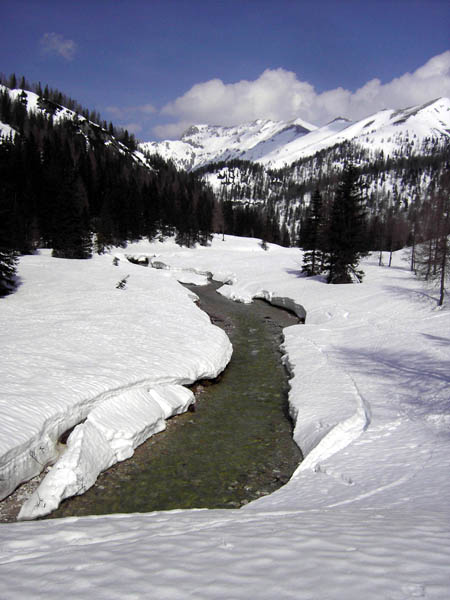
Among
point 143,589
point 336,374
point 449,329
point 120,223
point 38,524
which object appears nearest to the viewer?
point 143,589

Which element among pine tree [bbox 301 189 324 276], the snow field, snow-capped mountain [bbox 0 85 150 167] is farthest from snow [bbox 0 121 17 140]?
pine tree [bbox 301 189 324 276]

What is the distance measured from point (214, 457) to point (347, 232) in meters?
28.7

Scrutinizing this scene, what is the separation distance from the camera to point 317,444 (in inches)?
383

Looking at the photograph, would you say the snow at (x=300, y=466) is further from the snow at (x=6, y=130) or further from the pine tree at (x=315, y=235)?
the snow at (x=6, y=130)

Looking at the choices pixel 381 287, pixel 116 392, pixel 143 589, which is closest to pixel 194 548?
pixel 143 589

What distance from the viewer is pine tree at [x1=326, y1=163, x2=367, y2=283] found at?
108 feet

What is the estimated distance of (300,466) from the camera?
912 cm

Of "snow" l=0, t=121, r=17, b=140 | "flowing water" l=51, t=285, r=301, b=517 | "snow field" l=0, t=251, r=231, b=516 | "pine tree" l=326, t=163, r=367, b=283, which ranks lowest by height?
"flowing water" l=51, t=285, r=301, b=517

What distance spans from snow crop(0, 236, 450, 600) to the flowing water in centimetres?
85

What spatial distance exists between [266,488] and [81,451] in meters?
5.02

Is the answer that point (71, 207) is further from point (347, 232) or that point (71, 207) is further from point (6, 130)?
point (6, 130)

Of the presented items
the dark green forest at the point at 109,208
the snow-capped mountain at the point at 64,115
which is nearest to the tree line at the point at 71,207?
the dark green forest at the point at 109,208

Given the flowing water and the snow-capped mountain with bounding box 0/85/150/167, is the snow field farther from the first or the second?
the snow-capped mountain with bounding box 0/85/150/167

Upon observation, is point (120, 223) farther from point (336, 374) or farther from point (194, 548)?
point (194, 548)
